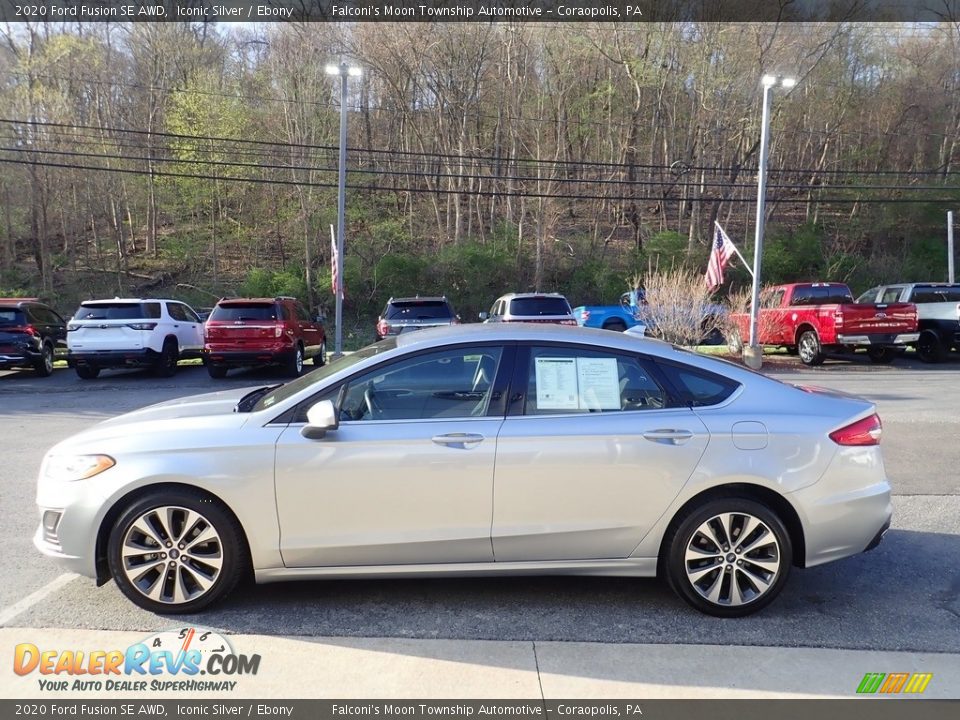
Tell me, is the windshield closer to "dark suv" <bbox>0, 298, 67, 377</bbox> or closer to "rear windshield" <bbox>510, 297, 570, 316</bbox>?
"rear windshield" <bbox>510, 297, 570, 316</bbox>

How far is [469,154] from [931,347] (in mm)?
23479

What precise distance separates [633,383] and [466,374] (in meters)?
0.97

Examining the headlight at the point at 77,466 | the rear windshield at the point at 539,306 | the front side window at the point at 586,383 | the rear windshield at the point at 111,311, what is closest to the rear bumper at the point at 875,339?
the rear windshield at the point at 539,306

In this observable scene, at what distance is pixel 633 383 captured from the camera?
392cm

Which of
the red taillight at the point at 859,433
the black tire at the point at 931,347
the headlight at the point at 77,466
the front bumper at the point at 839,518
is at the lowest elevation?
the black tire at the point at 931,347

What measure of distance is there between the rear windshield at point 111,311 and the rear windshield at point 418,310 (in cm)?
549

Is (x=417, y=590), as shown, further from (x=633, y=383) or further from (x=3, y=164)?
(x=3, y=164)

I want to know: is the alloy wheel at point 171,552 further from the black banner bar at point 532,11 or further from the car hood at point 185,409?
the black banner bar at point 532,11

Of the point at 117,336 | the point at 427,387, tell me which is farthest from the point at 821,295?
the point at 117,336

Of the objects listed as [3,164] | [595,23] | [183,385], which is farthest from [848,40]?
[3,164]

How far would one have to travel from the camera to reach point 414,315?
50.6 feet

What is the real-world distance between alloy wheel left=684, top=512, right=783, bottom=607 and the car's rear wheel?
12.6 m

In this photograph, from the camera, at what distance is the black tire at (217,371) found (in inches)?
595

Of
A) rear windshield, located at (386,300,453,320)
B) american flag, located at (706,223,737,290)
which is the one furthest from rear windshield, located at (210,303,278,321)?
american flag, located at (706,223,737,290)
